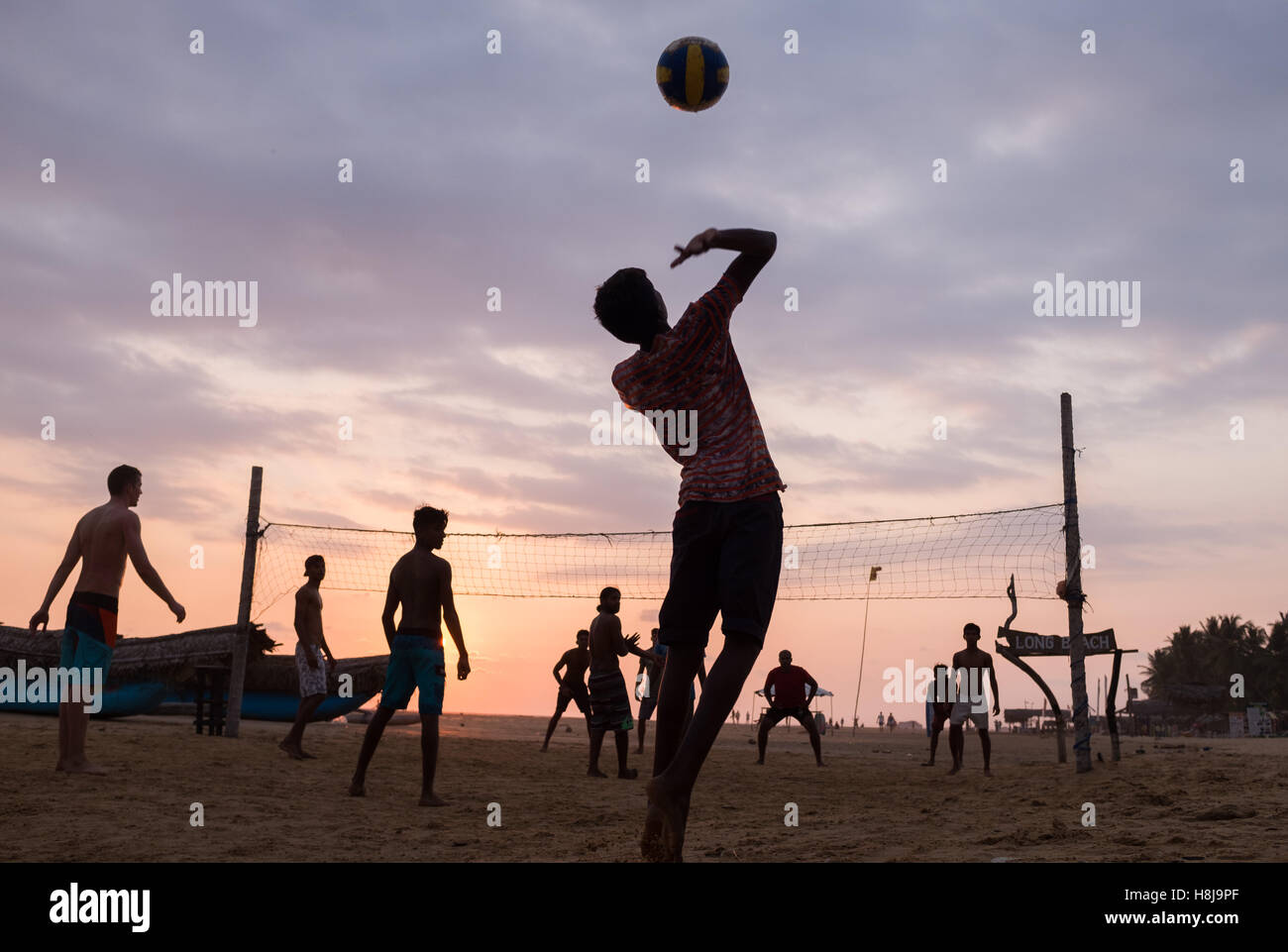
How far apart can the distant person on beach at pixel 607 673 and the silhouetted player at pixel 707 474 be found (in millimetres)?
6821

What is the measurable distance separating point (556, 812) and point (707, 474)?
3.81m

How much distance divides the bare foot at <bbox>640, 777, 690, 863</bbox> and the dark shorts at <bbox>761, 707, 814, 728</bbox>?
9760 millimetres

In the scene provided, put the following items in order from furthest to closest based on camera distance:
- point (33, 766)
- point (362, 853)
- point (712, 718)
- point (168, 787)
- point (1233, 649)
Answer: point (1233, 649), point (33, 766), point (168, 787), point (362, 853), point (712, 718)

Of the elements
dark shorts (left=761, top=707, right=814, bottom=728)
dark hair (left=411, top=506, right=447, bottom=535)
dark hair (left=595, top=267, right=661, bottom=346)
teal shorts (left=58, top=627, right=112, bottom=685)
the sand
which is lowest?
dark shorts (left=761, top=707, right=814, bottom=728)

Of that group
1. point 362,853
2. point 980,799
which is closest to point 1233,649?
point 980,799

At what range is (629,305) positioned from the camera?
347cm

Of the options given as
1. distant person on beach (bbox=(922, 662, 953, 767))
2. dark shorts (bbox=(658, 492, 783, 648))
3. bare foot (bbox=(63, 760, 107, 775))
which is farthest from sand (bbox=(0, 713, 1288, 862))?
distant person on beach (bbox=(922, 662, 953, 767))

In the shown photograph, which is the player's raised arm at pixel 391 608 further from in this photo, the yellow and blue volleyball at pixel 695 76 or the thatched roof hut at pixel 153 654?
the thatched roof hut at pixel 153 654

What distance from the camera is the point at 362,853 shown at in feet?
14.7

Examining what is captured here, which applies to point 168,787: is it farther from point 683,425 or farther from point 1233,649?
point 1233,649

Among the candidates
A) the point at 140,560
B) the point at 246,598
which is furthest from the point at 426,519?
the point at 246,598

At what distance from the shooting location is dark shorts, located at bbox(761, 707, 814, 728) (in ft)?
41.7

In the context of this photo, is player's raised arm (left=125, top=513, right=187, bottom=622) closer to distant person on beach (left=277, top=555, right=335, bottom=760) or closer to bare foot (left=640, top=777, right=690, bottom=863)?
distant person on beach (left=277, top=555, right=335, bottom=760)
